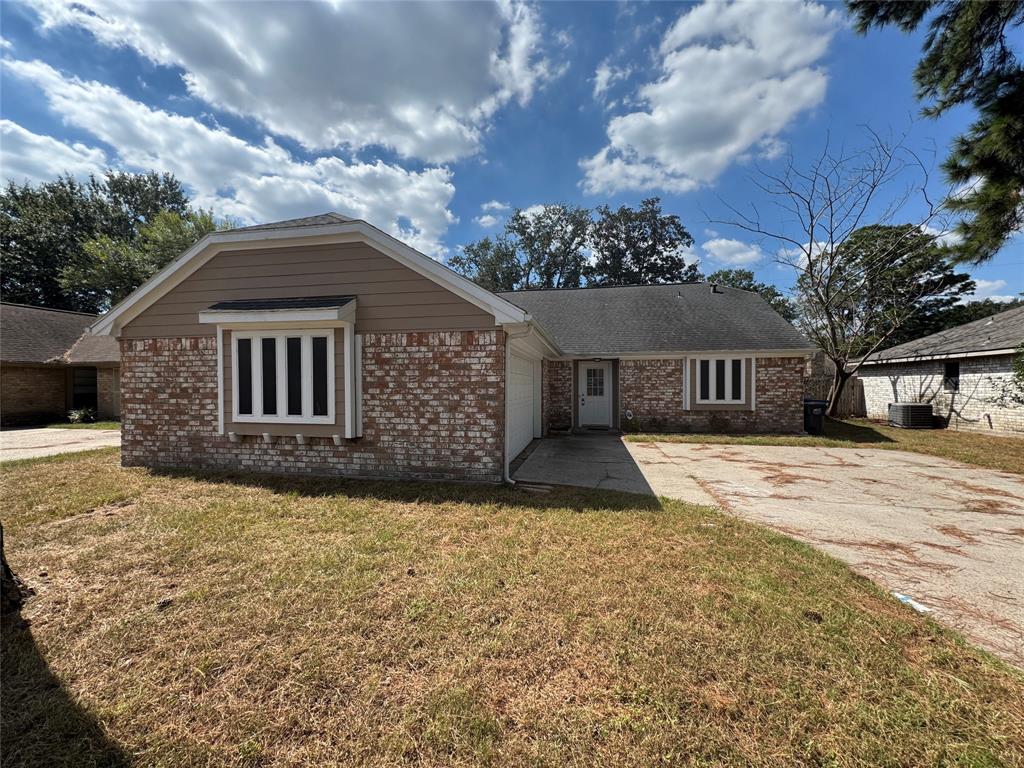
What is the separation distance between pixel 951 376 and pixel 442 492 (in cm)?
1736

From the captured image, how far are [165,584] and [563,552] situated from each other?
3.24 metres

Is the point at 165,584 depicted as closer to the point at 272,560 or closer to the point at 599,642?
the point at 272,560

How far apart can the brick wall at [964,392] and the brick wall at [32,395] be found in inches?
1217

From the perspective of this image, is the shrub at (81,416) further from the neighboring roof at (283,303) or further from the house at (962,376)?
the house at (962,376)

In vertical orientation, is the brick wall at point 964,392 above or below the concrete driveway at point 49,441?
above

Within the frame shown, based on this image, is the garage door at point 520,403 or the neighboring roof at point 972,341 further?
the neighboring roof at point 972,341

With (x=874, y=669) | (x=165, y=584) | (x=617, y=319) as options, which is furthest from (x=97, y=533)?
(x=617, y=319)

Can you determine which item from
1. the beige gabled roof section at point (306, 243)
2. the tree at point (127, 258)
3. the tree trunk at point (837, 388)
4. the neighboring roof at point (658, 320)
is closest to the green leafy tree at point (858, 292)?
the tree trunk at point (837, 388)

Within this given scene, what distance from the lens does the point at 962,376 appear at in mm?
12648

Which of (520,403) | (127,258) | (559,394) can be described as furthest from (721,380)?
(127,258)

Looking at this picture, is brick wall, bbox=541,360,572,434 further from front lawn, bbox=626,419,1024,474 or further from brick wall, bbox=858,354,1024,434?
brick wall, bbox=858,354,1024,434

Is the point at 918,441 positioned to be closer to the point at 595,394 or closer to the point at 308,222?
the point at 595,394

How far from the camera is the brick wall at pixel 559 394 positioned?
12.7 m

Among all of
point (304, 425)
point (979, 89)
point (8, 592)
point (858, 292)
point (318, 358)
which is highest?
point (979, 89)
